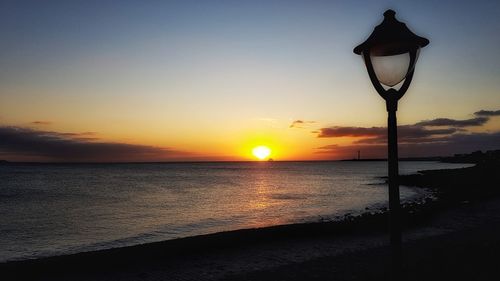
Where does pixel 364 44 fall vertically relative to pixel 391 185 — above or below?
above

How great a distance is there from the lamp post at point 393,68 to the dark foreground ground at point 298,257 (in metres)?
3.56

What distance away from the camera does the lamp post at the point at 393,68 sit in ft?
16.5

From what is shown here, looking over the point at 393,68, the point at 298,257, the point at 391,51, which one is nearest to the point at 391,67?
the point at 393,68

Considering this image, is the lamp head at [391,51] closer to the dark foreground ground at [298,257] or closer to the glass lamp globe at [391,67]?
the glass lamp globe at [391,67]

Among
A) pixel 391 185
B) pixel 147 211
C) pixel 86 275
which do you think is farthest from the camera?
pixel 147 211

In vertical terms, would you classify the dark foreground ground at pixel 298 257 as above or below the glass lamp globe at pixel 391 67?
below

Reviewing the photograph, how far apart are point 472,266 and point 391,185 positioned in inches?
223

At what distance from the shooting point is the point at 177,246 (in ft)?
56.1

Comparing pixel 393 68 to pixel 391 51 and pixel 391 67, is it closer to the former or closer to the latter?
pixel 391 67

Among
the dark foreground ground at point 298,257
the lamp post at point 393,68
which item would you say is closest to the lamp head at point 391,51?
the lamp post at point 393,68

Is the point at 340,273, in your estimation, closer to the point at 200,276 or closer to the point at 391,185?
the point at 200,276

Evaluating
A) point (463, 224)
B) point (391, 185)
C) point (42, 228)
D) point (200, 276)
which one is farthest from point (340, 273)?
point (42, 228)

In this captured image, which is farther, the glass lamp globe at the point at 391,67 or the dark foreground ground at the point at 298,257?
the dark foreground ground at the point at 298,257

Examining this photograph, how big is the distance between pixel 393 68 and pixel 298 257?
1167 centimetres
